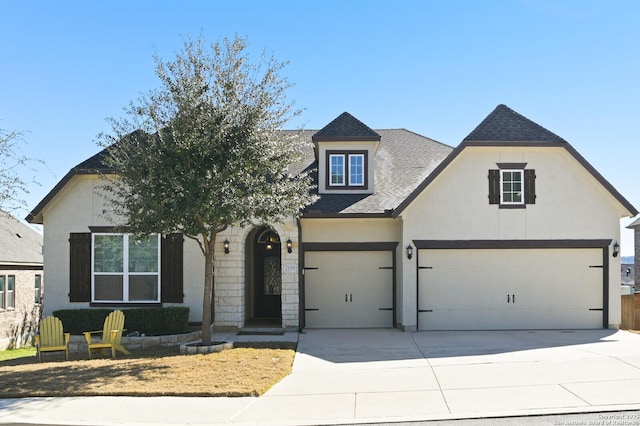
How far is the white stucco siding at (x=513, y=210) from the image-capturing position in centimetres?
1689

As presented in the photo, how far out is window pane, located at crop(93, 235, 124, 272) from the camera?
17.1 metres

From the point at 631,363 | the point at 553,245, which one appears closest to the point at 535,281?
the point at 553,245

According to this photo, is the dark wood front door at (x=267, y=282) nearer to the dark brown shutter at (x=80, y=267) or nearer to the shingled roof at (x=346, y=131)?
the shingled roof at (x=346, y=131)

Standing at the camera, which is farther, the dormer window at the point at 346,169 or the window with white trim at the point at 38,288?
the window with white trim at the point at 38,288

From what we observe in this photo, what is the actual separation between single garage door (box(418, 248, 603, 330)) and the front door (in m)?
5.23

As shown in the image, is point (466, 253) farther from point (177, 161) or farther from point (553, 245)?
point (177, 161)

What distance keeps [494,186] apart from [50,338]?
1213cm

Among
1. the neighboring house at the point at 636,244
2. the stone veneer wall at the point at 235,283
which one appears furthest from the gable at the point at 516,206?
the neighboring house at the point at 636,244

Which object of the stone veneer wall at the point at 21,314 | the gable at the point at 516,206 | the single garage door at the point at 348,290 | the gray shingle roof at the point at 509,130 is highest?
the gray shingle roof at the point at 509,130

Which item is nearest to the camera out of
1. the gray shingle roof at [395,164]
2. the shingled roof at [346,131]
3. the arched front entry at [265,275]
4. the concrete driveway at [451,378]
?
the concrete driveway at [451,378]

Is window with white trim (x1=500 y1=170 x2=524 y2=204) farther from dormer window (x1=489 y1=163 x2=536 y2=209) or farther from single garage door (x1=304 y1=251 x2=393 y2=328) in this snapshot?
single garage door (x1=304 y1=251 x2=393 y2=328)

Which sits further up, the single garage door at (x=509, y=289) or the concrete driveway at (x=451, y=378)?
the single garage door at (x=509, y=289)

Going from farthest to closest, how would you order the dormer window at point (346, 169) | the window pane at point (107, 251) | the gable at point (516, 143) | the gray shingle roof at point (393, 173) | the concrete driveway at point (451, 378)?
1. the dormer window at point (346, 169)
2. the gray shingle roof at point (393, 173)
3. the window pane at point (107, 251)
4. the gable at point (516, 143)
5. the concrete driveway at point (451, 378)

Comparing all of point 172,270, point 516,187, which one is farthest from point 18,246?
point 516,187
